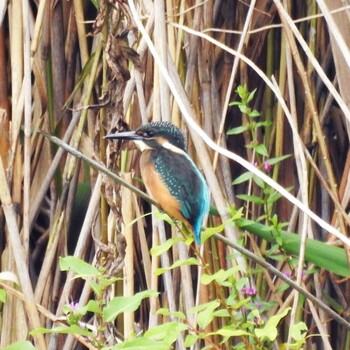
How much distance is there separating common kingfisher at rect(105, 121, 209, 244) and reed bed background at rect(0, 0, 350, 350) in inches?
3.5

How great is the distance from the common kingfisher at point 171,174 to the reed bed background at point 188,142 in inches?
3.5

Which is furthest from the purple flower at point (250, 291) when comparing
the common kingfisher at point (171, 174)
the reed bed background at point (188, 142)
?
the common kingfisher at point (171, 174)

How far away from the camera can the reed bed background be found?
2.16m

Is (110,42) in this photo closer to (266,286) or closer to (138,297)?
(138,297)

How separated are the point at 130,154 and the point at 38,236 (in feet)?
1.50

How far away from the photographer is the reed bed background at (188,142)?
2.16 m

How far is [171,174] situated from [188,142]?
34 centimetres

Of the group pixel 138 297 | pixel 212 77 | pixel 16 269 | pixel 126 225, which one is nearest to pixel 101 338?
pixel 138 297

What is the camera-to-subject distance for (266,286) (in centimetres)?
238

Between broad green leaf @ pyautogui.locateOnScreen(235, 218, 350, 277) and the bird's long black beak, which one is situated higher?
the bird's long black beak

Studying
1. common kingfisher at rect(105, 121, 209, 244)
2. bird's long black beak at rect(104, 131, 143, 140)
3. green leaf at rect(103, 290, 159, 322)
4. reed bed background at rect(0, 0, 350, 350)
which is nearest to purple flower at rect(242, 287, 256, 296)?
reed bed background at rect(0, 0, 350, 350)

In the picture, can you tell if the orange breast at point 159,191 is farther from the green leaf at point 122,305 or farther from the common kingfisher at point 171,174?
the green leaf at point 122,305

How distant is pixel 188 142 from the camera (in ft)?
7.66

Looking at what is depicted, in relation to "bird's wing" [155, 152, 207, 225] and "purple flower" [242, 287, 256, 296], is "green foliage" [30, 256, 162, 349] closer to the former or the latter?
"bird's wing" [155, 152, 207, 225]
